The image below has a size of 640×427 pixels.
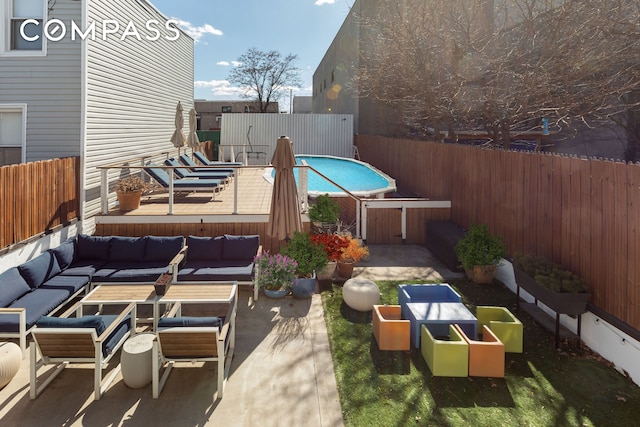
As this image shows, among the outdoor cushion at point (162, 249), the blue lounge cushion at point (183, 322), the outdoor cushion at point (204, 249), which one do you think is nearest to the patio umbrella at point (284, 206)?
the outdoor cushion at point (204, 249)

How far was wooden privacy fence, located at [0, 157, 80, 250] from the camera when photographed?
6.67 m

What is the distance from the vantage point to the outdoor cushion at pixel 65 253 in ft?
24.0

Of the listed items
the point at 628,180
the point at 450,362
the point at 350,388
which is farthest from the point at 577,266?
the point at 350,388

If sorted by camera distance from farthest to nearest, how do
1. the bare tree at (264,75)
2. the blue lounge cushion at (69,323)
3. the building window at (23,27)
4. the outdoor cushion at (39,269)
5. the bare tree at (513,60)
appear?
1. the bare tree at (264,75)
2. the bare tree at (513,60)
3. the building window at (23,27)
4. the outdoor cushion at (39,269)
5. the blue lounge cushion at (69,323)

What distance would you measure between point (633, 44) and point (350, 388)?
10.3 metres

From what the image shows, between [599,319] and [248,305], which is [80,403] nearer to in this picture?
[248,305]

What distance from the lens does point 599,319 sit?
5.78 m

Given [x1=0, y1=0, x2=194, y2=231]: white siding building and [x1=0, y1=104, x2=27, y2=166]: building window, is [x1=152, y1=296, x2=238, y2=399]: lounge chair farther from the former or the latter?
[x1=0, y1=104, x2=27, y2=166]: building window

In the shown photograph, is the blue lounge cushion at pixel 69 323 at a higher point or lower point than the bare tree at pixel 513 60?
lower

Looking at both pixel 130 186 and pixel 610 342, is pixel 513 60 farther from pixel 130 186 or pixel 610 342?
pixel 130 186

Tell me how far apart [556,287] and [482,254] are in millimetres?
2385

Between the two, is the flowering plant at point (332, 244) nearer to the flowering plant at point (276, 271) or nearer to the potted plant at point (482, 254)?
the flowering plant at point (276, 271)

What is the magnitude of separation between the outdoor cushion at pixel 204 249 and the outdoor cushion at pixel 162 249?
220 millimetres

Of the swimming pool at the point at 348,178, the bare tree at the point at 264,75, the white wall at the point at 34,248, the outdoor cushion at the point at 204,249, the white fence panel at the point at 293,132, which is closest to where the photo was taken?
the white wall at the point at 34,248
